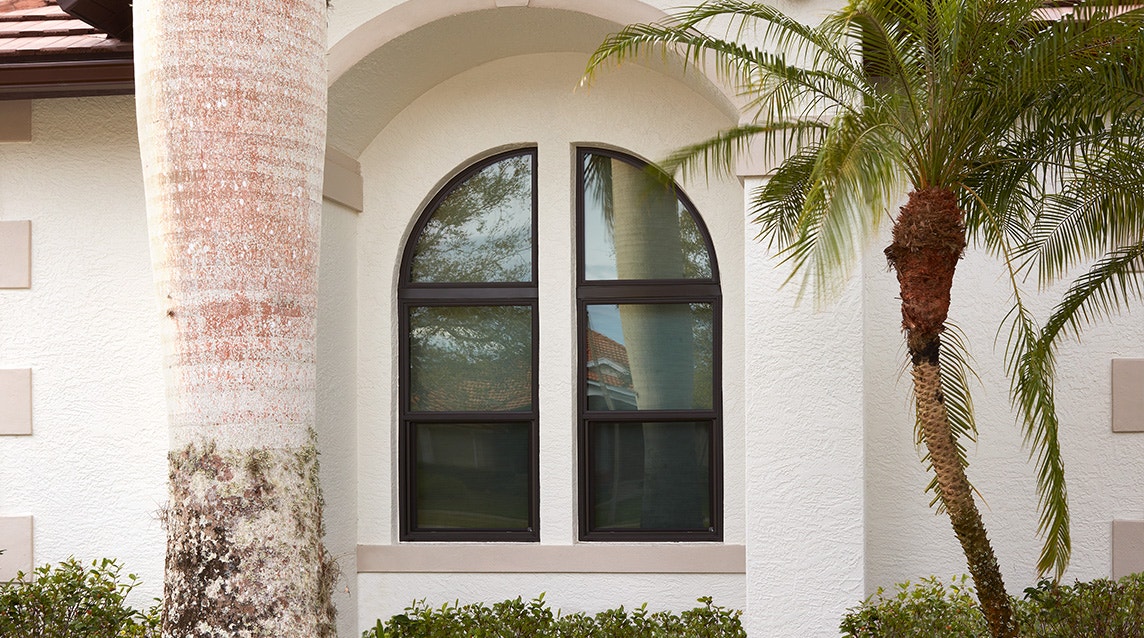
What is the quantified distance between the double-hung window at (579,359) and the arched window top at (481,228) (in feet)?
0.04

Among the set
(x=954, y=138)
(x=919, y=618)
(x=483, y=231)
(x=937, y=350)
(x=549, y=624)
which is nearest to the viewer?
(x=954, y=138)

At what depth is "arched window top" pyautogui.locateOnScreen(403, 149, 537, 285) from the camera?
7969 millimetres

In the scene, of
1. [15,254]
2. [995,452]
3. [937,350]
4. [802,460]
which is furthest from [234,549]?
[995,452]

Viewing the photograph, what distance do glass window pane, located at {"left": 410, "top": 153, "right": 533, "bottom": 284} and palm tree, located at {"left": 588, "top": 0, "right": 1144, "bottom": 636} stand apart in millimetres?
2134

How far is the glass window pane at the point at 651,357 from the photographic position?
305 inches

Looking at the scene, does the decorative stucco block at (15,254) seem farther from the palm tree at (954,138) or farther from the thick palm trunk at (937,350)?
the thick palm trunk at (937,350)

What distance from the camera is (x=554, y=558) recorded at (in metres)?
7.60

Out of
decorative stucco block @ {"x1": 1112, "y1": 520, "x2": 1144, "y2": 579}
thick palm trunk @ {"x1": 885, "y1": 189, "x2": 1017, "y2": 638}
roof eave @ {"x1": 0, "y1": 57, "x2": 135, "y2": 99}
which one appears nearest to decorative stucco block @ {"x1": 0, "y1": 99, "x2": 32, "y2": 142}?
roof eave @ {"x1": 0, "y1": 57, "x2": 135, "y2": 99}

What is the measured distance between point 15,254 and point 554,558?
4.61 metres

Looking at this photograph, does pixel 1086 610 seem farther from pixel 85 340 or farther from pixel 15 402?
pixel 15 402

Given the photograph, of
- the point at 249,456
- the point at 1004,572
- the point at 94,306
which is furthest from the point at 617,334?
the point at 249,456

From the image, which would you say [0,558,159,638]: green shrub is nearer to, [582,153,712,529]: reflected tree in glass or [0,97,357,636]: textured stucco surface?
[0,97,357,636]: textured stucco surface

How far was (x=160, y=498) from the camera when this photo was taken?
752 cm

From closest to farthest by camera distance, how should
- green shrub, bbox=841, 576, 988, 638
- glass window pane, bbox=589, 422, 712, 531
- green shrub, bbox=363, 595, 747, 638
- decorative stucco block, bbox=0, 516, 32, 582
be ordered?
green shrub, bbox=841, 576, 988, 638, green shrub, bbox=363, 595, 747, 638, decorative stucco block, bbox=0, 516, 32, 582, glass window pane, bbox=589, 422, 712, 531
